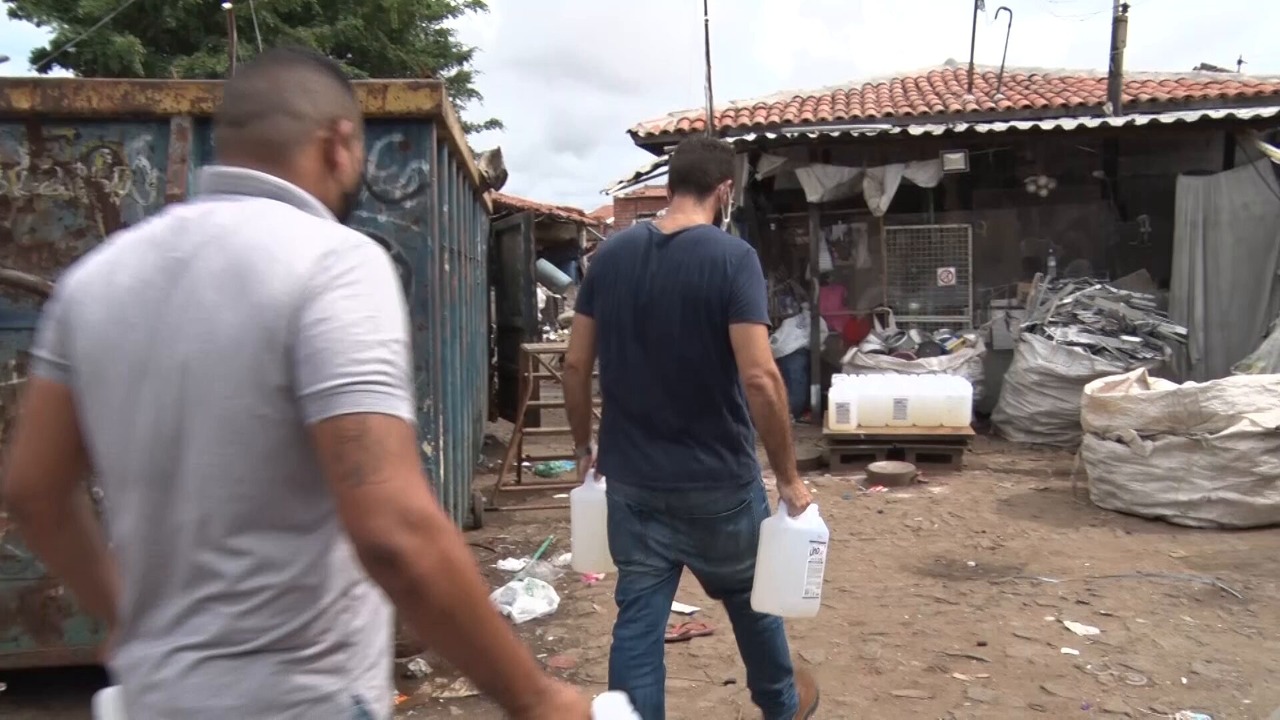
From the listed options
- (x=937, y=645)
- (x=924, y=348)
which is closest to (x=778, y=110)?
(x=924, y=348)

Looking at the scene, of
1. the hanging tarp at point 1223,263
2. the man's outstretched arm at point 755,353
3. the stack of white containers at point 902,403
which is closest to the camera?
the man's outstretched arm at point 755,353

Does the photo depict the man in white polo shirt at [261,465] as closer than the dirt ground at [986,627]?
Yes

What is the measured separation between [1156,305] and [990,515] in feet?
14.7

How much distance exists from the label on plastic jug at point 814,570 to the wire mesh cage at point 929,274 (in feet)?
25.8

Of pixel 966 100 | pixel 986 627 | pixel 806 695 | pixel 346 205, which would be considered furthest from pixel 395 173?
pixel 966 100

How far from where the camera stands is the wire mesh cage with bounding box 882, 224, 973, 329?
10.4m

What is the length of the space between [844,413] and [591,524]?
5162 millimetres

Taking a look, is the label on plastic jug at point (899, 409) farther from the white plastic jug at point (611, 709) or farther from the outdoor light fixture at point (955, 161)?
the white plastic jug at point (611, 709)

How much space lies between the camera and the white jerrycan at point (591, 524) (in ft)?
10.7

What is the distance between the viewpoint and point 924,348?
9984 millimetres

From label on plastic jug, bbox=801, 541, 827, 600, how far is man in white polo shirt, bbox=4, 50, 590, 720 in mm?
1683

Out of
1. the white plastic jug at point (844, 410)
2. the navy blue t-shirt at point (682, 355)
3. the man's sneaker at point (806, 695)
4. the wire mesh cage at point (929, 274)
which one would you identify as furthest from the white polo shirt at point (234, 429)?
the wire mesh cage at point (929, 274)

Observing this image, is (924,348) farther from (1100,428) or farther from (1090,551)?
(1090,551)

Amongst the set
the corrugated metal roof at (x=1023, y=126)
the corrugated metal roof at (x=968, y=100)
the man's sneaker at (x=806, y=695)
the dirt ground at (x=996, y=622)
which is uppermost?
the corrugated metal roof at (x=968, y=100)
